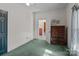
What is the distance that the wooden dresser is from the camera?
8.30 feet

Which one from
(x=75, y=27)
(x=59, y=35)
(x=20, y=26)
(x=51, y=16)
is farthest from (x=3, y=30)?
(x=75, y=27)

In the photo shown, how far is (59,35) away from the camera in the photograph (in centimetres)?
252

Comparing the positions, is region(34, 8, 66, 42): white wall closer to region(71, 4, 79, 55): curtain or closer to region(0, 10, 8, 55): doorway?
region(71, 4, 79, 55): curtain

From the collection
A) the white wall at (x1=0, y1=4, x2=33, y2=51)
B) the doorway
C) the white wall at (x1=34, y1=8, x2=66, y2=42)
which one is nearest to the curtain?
the white wall at (x1=34, y1=8, x2=66, y2=42)

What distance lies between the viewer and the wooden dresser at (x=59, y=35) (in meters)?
2.53

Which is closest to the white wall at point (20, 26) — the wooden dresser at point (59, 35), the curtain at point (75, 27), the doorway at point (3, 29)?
the doorway at point (3, 29)

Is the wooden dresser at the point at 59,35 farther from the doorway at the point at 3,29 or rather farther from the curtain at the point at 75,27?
the doorway at the point at 3,29

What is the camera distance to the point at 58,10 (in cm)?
245

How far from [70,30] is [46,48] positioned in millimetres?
668

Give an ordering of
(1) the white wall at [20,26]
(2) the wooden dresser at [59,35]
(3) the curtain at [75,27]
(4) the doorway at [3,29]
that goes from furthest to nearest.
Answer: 1. (2) the wooden dresser at [59,35]
2. (1) the white wall at [20,26]
3. (4) the doorway at [3,29]
4. (3) the curtain at [75,27]

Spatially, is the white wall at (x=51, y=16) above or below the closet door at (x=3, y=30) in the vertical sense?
above

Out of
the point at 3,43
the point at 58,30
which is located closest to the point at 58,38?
the point at 58,30

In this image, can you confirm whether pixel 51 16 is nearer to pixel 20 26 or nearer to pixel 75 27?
pixel 75 27

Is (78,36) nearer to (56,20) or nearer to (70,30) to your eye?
(70,30)
